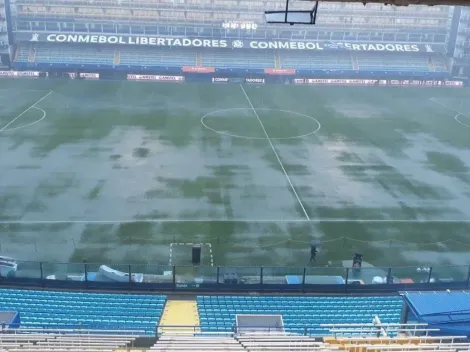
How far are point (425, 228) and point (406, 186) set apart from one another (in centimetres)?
617

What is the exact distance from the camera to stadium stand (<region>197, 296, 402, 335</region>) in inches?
688

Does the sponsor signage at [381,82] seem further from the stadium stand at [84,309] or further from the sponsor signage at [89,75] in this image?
the stadium stand at [84,309]

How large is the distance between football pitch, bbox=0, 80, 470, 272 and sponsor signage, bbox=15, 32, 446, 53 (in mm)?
18129

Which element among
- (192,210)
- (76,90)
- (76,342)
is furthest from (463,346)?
(76,90)

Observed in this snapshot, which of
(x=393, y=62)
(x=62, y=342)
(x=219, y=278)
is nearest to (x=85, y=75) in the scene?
(x=393, y=62)

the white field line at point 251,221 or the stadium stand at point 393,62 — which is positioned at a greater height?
the stadium stand at point 393,62

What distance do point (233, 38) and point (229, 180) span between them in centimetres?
Answer: 4722

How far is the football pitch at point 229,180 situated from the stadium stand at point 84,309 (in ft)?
14.7

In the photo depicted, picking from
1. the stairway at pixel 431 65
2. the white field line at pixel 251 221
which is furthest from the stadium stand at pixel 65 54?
the white field line at pixel 251 221

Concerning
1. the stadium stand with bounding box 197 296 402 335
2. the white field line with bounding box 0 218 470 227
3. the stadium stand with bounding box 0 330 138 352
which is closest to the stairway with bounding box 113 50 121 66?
the white field line with bounding box 0 218 470 227

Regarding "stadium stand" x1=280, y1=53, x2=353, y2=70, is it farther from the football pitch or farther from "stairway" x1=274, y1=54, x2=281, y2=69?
the football pitch

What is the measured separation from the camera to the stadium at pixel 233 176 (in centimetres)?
1673

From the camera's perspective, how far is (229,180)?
33750 mm

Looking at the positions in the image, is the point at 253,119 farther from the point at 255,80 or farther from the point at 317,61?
the point at 317,61
